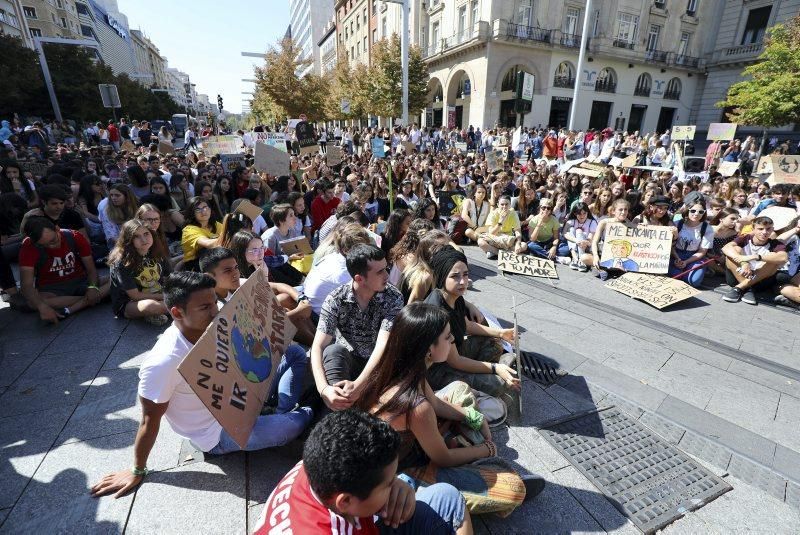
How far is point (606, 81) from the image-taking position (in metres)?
32.2

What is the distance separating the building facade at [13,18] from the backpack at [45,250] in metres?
52.2

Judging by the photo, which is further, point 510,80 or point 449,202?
point 510,80

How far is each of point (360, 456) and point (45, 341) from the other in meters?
4.53

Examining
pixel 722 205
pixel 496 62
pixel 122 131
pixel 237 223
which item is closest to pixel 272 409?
pixel 237 223

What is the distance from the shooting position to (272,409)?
9.48 ft

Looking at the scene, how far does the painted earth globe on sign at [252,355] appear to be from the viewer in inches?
96.7

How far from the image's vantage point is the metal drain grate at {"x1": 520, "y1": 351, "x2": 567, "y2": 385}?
366 centimetres

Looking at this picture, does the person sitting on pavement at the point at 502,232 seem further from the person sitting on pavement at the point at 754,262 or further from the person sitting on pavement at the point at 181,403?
the person sitting on pavement at the point at 181,403

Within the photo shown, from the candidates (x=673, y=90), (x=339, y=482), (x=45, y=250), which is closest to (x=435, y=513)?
(x=339, y=482)

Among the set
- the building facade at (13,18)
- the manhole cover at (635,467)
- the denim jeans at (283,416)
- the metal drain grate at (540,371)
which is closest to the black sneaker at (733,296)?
the metal drain grate at (540,371)

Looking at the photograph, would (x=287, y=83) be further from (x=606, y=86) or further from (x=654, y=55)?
(x=654, y=55)

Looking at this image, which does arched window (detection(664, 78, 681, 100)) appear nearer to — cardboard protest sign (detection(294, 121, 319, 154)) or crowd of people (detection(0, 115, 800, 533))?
crowd of people (detection(0, 115, 800, 533))

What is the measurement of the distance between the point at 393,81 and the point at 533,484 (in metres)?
28.1

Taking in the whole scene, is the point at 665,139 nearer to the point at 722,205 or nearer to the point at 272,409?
the point at 722,205
